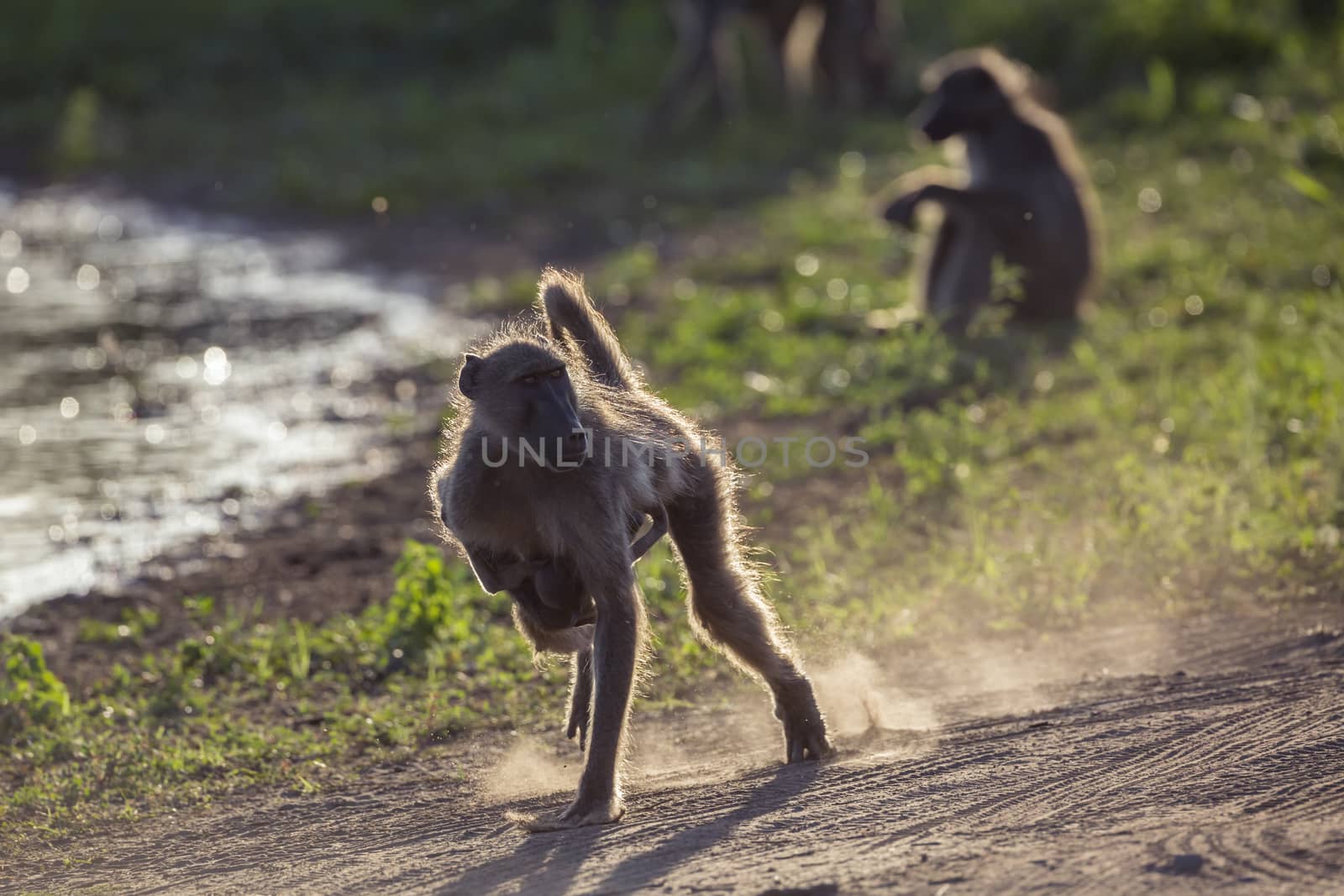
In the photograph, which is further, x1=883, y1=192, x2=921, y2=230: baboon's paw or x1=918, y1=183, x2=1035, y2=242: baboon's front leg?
x1=918, y1=183, x2=1035, y2=242: baboon's front leg

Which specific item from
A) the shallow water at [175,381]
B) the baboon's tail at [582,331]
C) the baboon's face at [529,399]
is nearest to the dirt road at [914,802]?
the baboon's face at [529,399]

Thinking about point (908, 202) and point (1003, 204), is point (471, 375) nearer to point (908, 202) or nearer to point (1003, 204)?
point (908, 202)

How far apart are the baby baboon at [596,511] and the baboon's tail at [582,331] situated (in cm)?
1

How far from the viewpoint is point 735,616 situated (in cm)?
427

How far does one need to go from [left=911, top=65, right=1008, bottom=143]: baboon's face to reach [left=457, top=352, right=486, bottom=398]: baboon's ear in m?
5.09

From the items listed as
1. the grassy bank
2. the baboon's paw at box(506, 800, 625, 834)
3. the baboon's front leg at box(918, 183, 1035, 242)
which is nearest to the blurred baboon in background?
the grassy bank

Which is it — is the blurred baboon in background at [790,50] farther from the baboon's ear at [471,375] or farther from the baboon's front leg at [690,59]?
the baboon's ear at [471,375]

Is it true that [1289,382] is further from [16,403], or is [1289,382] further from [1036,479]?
[16,403]

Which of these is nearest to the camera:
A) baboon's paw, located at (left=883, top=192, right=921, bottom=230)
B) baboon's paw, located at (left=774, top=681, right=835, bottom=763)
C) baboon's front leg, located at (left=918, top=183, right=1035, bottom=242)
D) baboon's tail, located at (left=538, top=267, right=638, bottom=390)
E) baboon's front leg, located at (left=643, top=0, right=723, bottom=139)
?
baboon's paw, located at (left=774, top=681, right=835, bottom=763)

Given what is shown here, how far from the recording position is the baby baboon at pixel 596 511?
390 centimetres

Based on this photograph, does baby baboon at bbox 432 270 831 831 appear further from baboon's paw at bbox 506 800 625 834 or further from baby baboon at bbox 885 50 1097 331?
baby baboon at bbox 885 50 1097 331

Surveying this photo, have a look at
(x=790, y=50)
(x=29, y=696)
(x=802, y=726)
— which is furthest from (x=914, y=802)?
(x=790, y=50)

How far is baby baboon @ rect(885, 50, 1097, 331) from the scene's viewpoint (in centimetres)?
861

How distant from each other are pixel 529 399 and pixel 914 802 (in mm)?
1214
